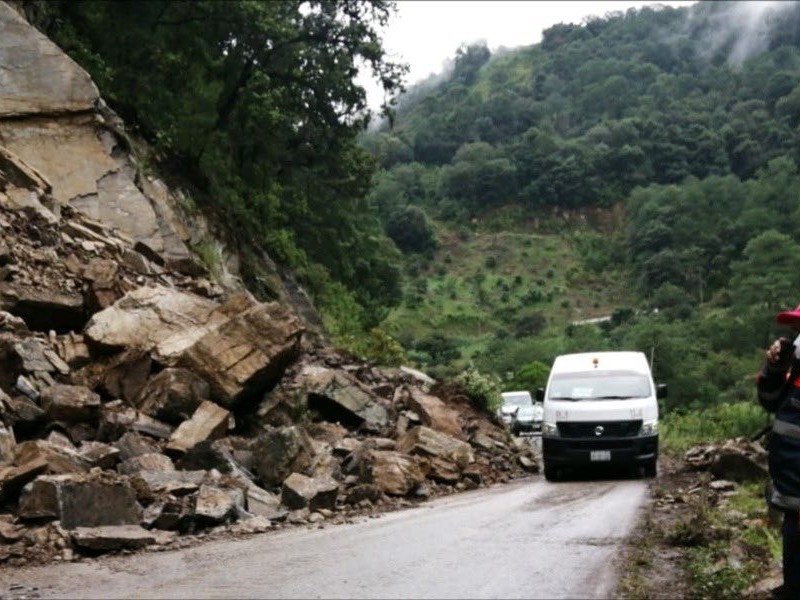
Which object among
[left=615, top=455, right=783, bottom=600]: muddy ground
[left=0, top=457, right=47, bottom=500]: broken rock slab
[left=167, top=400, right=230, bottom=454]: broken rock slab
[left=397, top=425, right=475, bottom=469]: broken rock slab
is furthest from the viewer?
[left=397, top=425, right=475, bottom=469]: broken rock slab

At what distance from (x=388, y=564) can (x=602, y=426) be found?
9.31m

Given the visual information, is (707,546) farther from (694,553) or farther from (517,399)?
(517,399)

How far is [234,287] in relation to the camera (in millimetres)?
21047

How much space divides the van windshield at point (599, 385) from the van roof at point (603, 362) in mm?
187

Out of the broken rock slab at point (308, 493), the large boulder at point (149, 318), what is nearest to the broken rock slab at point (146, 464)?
the broken rock slab at point (308, 493)

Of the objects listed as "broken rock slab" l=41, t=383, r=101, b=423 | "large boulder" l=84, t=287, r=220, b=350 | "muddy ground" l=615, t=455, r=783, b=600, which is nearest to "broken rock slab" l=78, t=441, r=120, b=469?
"broken rock slab" l=41, t=383, r=101, b=423

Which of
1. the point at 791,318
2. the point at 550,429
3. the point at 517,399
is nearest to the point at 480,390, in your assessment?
the point at 550,429

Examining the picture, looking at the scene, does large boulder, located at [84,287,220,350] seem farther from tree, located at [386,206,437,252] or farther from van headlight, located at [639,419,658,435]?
tree, located at [386,206,437,252]

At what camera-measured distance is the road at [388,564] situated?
5.97 m

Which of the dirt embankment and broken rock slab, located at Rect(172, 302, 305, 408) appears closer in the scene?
the dirt embankment

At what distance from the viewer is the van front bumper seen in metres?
15.4

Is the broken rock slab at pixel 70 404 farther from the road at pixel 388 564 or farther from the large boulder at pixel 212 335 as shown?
the road at pixel 388 564

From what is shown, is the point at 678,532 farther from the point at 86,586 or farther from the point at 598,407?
the point at 598,407

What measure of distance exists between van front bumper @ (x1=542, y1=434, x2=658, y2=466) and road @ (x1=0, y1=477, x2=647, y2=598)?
5079mm
